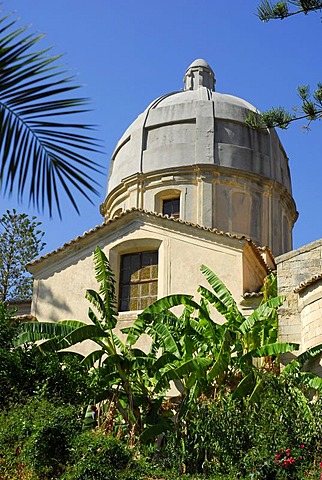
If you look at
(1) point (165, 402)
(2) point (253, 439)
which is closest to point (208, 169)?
(1) point (165, 402)

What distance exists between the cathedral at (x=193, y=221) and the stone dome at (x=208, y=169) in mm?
42

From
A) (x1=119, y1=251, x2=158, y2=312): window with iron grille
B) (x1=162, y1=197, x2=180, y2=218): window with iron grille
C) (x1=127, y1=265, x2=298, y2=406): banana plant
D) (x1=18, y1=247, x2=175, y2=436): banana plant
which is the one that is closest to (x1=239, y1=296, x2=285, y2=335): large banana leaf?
(x1=127, y1=265, x2=298, y2=406): banana plant

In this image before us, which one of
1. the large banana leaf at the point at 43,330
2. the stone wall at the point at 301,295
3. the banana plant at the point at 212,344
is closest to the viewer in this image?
the banana plant at the point at 212,344

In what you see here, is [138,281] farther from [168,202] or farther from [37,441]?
[37,441]

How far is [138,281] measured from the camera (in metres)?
22.4

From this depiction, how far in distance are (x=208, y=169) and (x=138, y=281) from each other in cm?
725

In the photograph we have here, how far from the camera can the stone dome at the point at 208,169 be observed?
27.9 metres

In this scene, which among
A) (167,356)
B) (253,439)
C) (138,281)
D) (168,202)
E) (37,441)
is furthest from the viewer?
(168,202)

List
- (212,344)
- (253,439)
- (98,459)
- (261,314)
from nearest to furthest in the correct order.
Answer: (98,459) < (253,439) < (212,344) < (261,314)

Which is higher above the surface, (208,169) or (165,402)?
(208,169)

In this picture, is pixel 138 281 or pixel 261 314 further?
pixel 138 281

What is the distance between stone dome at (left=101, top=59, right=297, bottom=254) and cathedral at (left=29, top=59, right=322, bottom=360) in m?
0.04

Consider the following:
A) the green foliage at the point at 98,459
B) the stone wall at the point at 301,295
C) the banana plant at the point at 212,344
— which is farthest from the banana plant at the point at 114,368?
the green foliage at the point at 98,459

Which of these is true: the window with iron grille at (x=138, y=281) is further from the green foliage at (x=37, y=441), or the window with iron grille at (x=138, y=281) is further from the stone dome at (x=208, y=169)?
the green foliage at (x=37, y=441)
